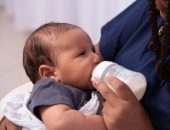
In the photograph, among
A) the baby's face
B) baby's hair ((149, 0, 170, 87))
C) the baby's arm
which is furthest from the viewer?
the baby's face

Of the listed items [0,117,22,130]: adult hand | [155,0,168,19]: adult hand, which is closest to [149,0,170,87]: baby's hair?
[155,0,168,19]: adult hand

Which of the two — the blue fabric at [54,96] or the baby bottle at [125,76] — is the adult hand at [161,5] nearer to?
the baby bottle at [125,76]

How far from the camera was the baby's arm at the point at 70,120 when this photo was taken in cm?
83

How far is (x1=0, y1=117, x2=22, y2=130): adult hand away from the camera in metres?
0.98

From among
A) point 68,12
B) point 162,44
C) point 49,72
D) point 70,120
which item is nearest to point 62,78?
point 49,72

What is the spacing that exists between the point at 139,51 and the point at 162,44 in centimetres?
21

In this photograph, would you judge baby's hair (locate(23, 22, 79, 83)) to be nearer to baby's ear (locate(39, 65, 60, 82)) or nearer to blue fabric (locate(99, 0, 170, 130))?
baby's ear (locate(39, 65, 60, 82))

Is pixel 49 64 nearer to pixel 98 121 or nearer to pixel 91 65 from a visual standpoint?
pixel 91 65

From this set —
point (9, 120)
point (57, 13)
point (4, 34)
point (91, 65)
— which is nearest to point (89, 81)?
point (91, 65)

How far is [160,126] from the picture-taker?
2.77 ft

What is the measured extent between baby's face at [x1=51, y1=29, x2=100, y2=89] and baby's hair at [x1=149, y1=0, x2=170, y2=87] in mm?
187

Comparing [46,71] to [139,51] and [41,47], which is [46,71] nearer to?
[41,47]

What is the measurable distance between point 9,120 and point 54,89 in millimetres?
179

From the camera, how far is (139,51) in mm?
942
